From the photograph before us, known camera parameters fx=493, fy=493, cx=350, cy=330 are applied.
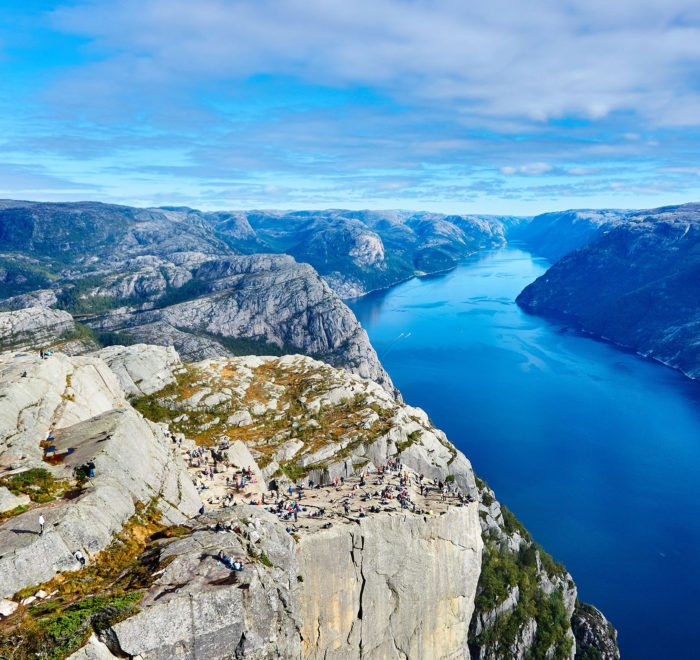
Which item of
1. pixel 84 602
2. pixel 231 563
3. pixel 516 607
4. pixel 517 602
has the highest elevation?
pixel 84 602

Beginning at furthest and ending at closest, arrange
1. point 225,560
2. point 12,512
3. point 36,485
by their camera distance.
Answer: point 36,485 → point 12,512 → point 225,560

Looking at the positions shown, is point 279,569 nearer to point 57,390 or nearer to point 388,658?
point 388,658

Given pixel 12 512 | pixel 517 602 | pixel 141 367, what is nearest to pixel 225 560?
pixel 12 512

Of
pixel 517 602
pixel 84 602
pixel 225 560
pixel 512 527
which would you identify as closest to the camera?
pixel 84 602

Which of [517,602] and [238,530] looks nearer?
[238,530]

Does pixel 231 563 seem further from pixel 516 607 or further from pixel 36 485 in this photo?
pixel 516 607

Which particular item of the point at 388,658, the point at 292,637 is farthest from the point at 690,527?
the point at 292,637

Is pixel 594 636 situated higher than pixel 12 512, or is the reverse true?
pixel 12 512

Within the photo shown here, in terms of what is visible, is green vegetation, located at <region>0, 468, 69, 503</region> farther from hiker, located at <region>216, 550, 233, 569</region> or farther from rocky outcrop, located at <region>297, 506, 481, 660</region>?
rocky outcrop, located at <region>297, 506, 481, 660</region>
